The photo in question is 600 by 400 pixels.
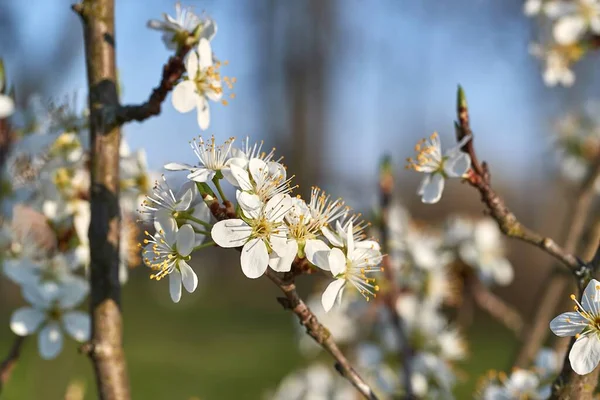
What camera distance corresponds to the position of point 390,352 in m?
2.02

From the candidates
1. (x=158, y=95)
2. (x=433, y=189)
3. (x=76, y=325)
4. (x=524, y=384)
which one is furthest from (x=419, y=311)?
(x=158, y=95)

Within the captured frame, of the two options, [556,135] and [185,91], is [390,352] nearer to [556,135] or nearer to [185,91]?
[185,91]

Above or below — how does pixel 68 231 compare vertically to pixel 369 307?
above

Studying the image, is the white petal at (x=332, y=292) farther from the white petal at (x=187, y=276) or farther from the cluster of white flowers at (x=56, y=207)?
the cluster of white flowers at (x=56, y=207)

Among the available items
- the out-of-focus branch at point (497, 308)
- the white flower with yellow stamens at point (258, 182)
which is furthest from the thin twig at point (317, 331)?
the out-of-focus branch at point (497, 308)

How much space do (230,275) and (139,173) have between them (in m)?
14.4

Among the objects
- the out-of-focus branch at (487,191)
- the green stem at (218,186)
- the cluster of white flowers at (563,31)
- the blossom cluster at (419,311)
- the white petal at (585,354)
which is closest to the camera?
the white petal at (585,354)

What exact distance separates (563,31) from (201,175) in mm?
1364

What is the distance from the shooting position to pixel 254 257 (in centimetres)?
96

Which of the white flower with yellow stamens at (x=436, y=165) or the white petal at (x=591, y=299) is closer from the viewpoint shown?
the white petal at (x=591, y=299)

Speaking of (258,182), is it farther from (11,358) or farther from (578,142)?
(578,142)

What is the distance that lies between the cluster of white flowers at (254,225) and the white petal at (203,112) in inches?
7.3

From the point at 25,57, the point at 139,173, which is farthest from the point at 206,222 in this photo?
the point at 25,57

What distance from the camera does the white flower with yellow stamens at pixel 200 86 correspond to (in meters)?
1.25
